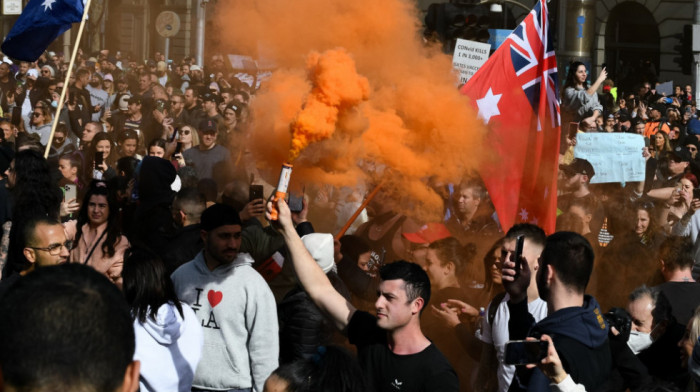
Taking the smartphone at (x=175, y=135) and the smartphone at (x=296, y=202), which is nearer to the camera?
the smartphone at (x=296, y=202)

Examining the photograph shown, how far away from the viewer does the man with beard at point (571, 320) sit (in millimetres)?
3602

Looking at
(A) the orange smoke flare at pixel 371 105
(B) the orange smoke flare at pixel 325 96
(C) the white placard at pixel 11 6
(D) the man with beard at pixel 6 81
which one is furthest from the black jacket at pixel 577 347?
(C) the white placard at pixel 11 6

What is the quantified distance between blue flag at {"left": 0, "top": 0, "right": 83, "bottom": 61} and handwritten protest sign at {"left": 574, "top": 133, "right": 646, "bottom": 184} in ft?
17.3

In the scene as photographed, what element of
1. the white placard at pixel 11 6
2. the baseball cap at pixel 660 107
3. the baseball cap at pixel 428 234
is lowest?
the baseball cap at pixel 428 234

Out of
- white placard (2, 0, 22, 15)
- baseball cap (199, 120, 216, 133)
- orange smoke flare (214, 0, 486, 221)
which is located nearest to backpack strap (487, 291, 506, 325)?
orange smoke flare (214, 0, 486, 221)

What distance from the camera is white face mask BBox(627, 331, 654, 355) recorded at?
5.24 m

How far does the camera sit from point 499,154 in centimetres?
771

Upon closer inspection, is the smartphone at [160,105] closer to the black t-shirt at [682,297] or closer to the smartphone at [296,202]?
the smartphone at [296,202]

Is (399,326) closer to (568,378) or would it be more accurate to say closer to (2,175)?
(568,378)

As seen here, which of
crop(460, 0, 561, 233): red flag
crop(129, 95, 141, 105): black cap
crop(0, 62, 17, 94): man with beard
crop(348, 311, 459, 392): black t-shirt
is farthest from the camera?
crop(0, 62, 17, 94): man with beard

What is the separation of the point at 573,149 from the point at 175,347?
7225mm

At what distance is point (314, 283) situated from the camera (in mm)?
4359

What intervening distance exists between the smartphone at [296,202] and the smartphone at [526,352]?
3148 millimetres

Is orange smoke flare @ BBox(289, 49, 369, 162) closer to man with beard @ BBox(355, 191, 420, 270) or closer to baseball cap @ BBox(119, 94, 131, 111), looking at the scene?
man with beard @ BBox(355, 191, 420, 270)
